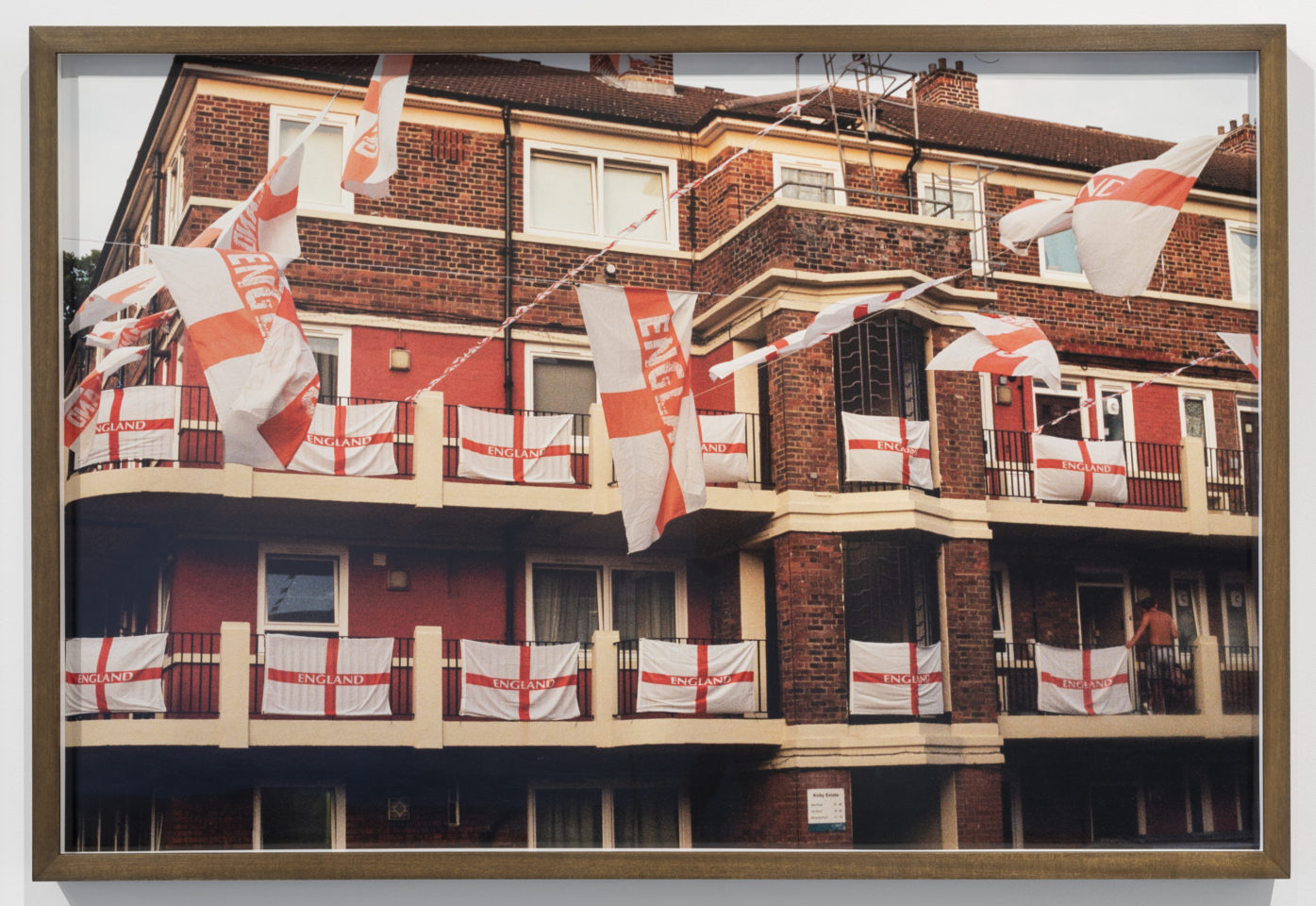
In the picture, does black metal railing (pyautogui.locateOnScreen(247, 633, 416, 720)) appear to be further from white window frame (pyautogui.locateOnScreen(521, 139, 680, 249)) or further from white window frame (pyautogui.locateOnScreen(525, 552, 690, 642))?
white window frame (pyautogui.locateOnScreen(521, 139, 680, 249))

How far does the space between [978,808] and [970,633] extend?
1.76 feet

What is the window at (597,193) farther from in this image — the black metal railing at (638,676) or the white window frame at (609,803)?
the white window frame at (609,803)

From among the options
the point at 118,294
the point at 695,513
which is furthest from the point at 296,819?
the point at 118,294

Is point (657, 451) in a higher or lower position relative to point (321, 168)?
lower

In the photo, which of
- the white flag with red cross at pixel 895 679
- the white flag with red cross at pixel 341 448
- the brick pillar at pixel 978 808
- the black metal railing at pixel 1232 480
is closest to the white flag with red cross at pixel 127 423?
the white flag with red cross at pixel 341 448

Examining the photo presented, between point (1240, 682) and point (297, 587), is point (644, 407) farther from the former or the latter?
point (1240, 682)

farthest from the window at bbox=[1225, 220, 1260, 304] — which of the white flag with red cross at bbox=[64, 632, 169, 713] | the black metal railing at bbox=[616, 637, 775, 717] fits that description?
the white flag with red cross at bbox=[64, 632, 169, 713]

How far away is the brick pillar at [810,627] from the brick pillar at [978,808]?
377mm

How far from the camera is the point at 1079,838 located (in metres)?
3.55

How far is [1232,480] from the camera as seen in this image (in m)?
3.70

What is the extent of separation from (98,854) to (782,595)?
188 cm

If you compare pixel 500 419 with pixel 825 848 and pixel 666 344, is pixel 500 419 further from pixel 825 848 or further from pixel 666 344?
pixel 825 848

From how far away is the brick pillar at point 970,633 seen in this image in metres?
3.82

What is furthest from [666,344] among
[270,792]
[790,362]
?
[270,792]
